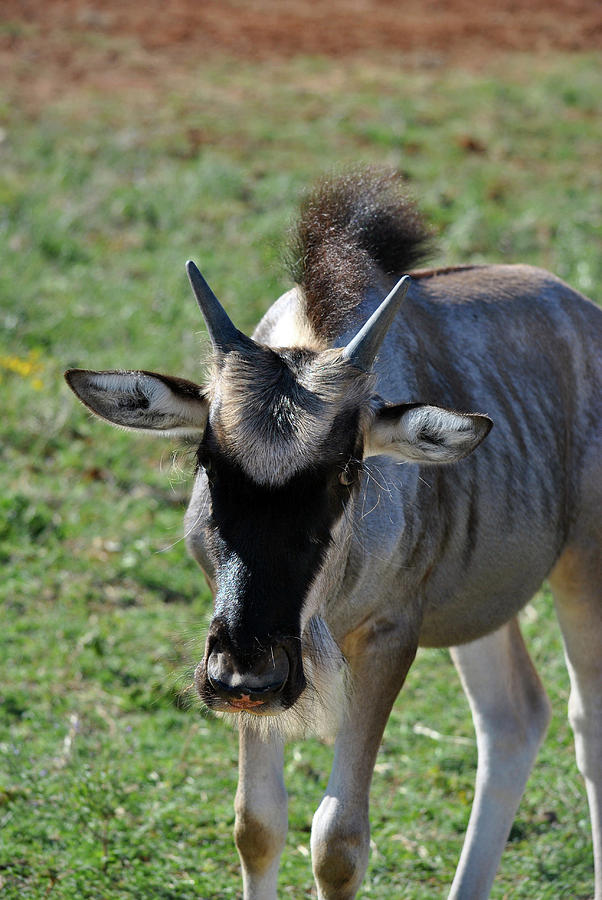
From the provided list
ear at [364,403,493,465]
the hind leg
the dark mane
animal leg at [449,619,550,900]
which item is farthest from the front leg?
the dark mane

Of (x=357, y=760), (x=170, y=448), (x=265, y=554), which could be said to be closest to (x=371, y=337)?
(x=265, y=554)

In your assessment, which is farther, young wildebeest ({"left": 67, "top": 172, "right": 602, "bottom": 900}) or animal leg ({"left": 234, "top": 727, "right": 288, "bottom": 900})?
animal leg ({"left": 234, "top": 727, "right": 288, "bottom": 900})

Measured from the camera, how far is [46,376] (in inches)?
375

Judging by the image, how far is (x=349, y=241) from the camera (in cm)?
507

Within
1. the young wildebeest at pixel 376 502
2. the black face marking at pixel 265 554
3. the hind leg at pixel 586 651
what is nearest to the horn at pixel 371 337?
the young wildebeest at pixel 376 502

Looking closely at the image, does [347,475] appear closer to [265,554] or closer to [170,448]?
[265,554]

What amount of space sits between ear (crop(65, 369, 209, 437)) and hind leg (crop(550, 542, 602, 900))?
6.46 ft

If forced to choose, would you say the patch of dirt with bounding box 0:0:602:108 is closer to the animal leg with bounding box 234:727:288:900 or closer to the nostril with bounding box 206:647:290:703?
the animal leg with bounding box 234:727:288:900

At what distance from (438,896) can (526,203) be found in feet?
28.0

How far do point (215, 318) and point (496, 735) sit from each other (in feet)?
8.26

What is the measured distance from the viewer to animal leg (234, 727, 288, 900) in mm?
4684

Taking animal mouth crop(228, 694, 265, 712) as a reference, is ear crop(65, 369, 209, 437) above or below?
above

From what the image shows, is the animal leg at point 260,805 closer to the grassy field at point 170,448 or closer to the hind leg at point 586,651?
the grassy field at point 170,448

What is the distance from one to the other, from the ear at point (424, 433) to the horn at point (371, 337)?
0.60ft
